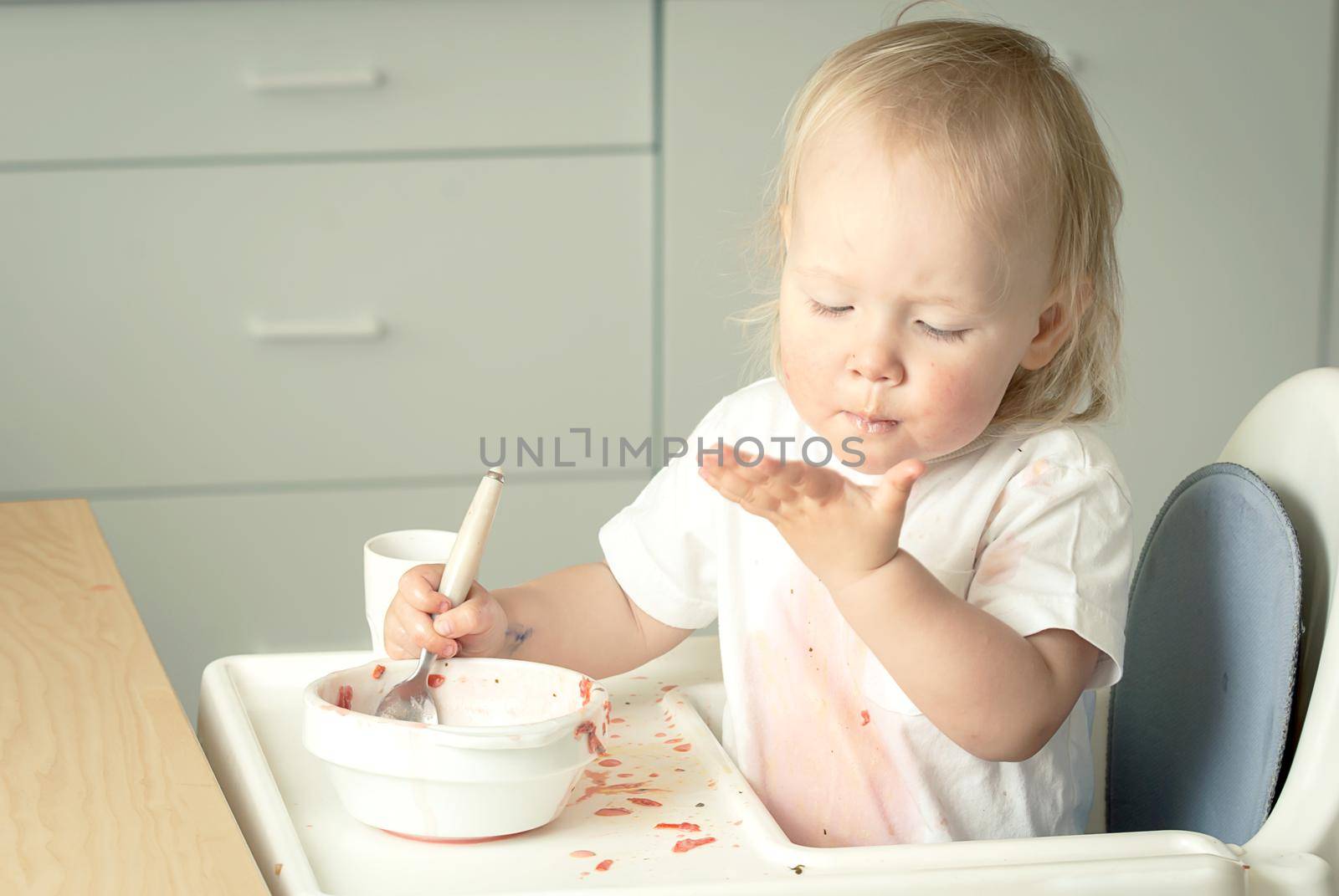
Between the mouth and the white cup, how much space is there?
223mm

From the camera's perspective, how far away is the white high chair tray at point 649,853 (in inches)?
22.9

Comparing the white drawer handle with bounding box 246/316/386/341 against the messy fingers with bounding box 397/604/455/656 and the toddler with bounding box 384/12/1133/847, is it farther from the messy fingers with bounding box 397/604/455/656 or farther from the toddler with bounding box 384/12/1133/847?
the messy fingers with bounding box 397/604/455/656

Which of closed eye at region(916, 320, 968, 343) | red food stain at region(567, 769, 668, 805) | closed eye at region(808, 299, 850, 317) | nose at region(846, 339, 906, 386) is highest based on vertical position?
closed eye at region(808, 299, 850, 317)

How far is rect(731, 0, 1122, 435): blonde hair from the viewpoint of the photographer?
75 centimetres

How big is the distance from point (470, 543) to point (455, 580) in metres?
0.02

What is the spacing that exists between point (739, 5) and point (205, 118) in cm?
65

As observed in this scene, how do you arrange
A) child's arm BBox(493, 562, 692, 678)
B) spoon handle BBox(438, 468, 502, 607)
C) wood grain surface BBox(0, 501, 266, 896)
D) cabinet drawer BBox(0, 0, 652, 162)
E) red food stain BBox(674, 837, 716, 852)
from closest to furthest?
wood grain surface BBox(0, 501, 266, 896)
red food stain BBox(674, 837, 716, 852)
spoon handle BBox(438, 468, 502, 607)
child's arm BBox(493, 562, 692, 678)
cabinet drawer BBox(0, 0, 652, 162)

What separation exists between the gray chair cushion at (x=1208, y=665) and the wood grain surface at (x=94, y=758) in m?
0.49

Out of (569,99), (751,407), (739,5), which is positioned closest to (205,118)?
(569,99)

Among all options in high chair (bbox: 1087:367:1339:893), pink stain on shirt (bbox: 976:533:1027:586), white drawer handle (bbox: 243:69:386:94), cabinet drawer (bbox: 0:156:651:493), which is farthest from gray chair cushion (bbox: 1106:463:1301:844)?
white drawer handle (bbox: 243:69:386:94)

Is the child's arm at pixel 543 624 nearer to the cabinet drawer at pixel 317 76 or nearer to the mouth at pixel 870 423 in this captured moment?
the mouth at pixel 870 423

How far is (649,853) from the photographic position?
0.62 m

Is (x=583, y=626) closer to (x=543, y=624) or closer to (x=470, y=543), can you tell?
(x=543, y=624)

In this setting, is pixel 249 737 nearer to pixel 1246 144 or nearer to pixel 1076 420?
pixel 1076 420
